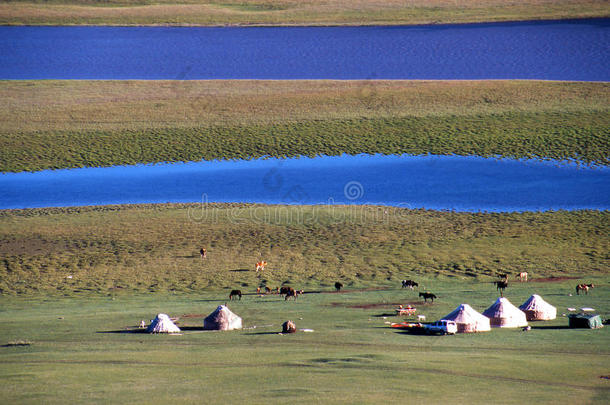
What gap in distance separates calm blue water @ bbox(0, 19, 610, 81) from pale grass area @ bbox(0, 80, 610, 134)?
426 inches

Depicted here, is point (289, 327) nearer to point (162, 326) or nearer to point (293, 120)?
point (162, 326)

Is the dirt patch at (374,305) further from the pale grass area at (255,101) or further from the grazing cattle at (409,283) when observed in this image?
the pale grass area at (255,101)

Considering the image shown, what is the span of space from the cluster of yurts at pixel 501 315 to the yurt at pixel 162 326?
11.2 meters

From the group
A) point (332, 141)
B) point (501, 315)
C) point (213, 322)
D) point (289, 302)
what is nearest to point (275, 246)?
point (289, 302)

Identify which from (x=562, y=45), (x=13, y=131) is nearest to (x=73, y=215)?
(x=13, y=131)

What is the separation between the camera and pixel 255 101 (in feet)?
303

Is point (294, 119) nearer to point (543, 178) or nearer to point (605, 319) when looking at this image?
point (543, 178)

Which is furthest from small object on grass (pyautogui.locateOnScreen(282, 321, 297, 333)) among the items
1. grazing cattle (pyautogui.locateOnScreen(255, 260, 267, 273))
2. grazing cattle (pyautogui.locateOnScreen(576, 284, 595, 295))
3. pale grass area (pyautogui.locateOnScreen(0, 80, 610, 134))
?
pale grass area (pyautogui.locateOnScreen(0, 80, 610, 134))

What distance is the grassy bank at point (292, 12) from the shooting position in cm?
15782

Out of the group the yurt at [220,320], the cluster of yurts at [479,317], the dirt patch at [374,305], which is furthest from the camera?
the dirt patch at [374,305]

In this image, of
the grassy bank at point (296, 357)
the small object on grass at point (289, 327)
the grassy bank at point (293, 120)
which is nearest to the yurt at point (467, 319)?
the grassy bank at point (296, 357)

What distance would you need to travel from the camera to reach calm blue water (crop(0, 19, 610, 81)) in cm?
11381

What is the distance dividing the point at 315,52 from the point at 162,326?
103 m

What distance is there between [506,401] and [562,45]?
115m
